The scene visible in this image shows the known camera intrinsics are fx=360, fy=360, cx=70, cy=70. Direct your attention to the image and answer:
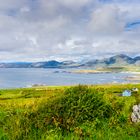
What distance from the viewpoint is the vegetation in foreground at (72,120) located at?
35.7 ft

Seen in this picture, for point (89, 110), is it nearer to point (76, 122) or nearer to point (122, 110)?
point (76, 122)

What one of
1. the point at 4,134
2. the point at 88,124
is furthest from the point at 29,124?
the point at 88,124

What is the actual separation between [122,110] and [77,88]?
6.42 ft

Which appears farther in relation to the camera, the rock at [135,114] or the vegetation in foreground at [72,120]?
the rock at [135,114]

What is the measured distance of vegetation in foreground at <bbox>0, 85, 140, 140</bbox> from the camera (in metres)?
10.9

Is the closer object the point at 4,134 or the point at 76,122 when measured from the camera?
the point at 4,134

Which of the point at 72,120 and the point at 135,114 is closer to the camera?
the point at 72,120

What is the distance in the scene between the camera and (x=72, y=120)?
1159 cm

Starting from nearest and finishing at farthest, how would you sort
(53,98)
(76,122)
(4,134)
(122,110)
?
(4,134)
(76,122)
(53,98)
(122,110)

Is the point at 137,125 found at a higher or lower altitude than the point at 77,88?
lower

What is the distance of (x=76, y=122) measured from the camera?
38.4 ft

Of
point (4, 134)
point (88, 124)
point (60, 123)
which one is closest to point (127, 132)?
point (88, 124)

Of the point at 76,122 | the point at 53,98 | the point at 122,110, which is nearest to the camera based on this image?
the point at 76,122

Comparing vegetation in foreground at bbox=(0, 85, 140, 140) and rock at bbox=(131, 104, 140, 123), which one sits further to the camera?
rock at bbox=(131, 104, 140, 123)
